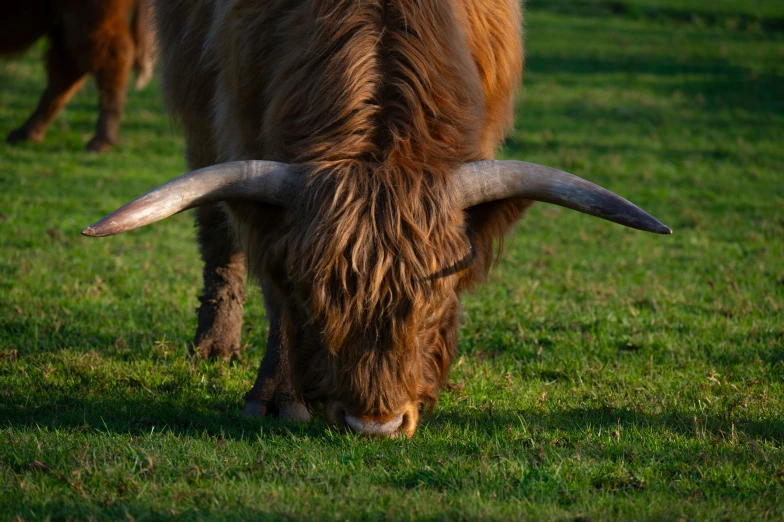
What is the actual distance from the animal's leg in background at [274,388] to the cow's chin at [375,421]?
662 mm

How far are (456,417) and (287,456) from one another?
1.05 metres

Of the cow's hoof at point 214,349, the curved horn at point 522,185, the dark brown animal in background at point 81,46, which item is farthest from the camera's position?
the dark brown animal in background at point 81,46

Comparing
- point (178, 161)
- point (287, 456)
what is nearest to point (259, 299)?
point (287, 456)

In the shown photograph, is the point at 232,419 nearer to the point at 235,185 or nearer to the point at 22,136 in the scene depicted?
the point at 235,185

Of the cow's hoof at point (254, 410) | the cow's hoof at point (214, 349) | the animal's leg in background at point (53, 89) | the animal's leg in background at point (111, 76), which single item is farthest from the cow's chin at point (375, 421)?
the animal's leg in background at point (53, 89)

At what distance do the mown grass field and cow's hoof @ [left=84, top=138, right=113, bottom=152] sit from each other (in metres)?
0.23

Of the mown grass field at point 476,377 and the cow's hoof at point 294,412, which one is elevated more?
the mown grass field at point 476,377

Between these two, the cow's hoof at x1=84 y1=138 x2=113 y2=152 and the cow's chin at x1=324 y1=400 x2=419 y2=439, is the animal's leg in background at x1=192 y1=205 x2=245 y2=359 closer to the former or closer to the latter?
the cow's chin at x1=324 y1=400 x2=419 y2=439

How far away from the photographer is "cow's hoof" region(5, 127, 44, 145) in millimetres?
11836

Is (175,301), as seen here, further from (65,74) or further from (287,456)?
(65,74)

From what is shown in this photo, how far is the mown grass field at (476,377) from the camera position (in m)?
3.24

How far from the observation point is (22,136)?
38.9 feet

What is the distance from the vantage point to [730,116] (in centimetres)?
1505

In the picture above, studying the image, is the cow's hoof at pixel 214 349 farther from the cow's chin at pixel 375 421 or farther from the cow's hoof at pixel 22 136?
the cow's hoof at pixel 22 136
